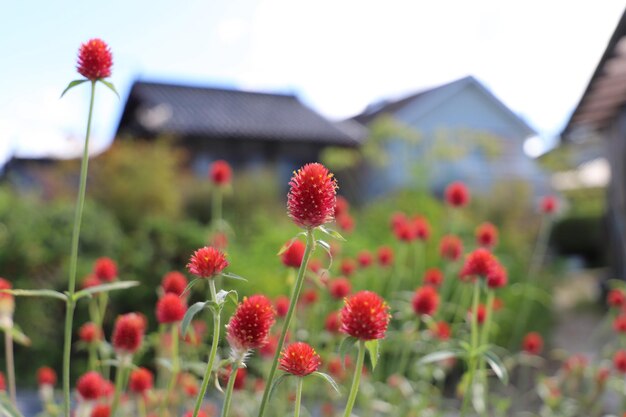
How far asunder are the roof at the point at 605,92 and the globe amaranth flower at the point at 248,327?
5092 millimetres

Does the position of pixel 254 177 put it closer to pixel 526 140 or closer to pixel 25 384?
pixel 25 384

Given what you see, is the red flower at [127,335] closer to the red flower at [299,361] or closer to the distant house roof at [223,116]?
the red flower at [299,361]

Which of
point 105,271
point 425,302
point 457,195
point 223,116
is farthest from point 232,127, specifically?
point 425,302

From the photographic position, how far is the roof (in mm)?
6030

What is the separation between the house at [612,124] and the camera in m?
6.61

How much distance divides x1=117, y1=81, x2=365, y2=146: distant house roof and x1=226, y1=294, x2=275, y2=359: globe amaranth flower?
17187 millimetres

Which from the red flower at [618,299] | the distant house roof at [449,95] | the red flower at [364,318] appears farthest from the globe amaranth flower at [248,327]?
the distant house roof at [449,95]

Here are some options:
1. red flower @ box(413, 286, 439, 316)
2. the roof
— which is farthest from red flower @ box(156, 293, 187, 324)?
the roof

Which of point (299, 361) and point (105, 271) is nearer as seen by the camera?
point (299, 361)

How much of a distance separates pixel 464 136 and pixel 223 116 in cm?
735

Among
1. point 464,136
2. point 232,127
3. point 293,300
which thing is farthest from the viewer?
point 232,127

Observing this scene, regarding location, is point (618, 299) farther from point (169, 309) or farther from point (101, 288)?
point (101, 288)

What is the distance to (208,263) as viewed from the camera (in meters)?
1.32

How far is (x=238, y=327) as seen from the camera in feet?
4.21
